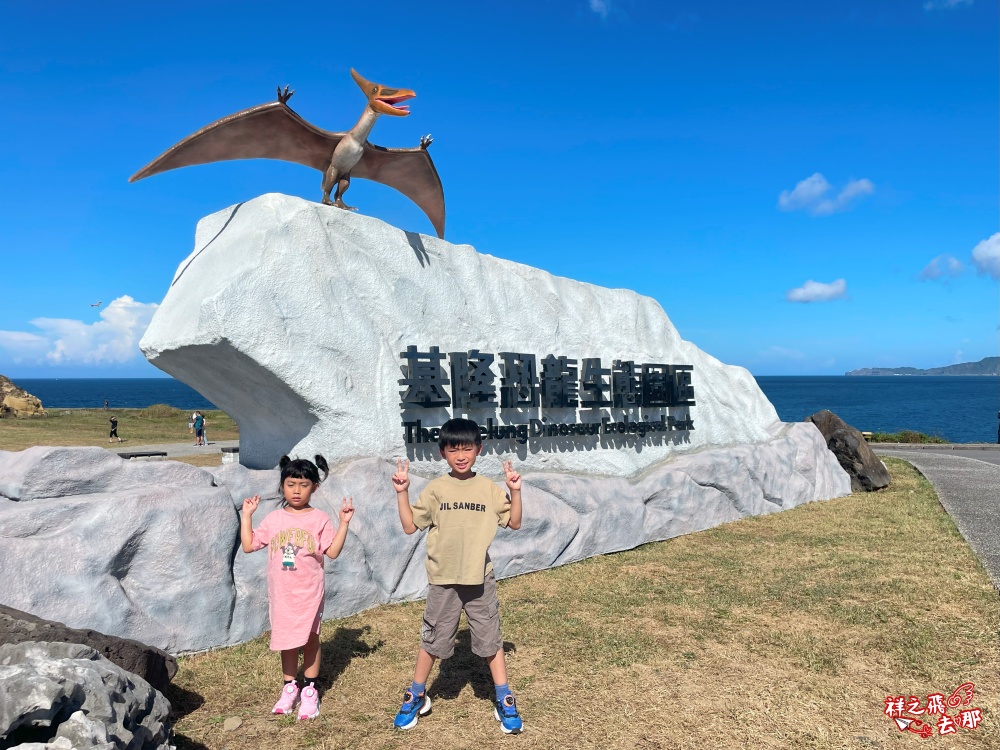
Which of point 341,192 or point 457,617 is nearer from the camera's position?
point 457,617

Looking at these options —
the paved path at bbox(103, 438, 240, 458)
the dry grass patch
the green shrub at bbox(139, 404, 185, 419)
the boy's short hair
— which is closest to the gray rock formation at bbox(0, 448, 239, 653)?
the boy's short hair

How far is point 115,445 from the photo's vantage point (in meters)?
17.4

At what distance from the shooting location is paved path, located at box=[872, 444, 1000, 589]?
21.9 feet

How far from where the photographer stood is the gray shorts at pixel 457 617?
10.6 ft

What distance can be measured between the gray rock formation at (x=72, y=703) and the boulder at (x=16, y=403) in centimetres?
2541

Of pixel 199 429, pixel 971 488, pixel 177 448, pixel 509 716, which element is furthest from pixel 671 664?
pixel 177 448

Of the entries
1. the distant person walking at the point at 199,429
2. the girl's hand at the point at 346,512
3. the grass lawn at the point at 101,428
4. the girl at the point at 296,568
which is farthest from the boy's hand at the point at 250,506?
the grass lawn at the point at 101,428

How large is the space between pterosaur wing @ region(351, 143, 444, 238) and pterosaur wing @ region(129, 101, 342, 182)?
1.49ft

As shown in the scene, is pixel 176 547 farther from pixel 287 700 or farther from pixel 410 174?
pixel 410 174

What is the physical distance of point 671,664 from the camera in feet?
13.0

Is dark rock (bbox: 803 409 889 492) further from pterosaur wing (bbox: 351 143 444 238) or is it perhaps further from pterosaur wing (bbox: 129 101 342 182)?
pterosaur wing (bbox: 129 101 342 182)

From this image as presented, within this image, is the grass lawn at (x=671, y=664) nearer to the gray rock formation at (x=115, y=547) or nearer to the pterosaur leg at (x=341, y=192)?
the gray rock formation at (x=115, y=547)

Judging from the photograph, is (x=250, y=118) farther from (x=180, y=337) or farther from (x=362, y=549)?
(x=362, y=549)

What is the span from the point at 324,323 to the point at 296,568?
247cm
